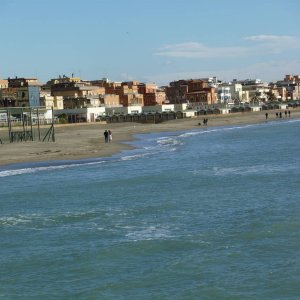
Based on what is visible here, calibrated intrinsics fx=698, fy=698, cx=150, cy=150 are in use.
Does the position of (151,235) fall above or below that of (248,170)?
above

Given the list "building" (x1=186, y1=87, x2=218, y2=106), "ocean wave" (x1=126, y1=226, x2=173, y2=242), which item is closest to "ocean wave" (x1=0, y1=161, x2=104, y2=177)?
"ocean wave" (x1=126, y1=226, x2=173, y2=242)

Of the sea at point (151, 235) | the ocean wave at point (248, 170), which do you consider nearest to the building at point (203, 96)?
the ocean wave at point (248, 170)

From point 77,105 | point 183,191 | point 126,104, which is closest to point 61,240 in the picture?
point 183,191

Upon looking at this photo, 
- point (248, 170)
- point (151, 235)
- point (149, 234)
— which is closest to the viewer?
point (151, 235)

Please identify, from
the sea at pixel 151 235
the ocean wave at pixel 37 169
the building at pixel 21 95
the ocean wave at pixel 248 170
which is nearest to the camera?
the sea at pixel 151 235

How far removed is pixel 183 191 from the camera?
27.2m

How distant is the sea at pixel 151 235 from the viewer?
14430 millimetres

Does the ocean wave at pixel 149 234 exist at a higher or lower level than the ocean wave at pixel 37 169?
lower

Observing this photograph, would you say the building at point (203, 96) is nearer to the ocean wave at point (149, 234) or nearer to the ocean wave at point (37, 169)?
the ocean wave at point (37, 169)

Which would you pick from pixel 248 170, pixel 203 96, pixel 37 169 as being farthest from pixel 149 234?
pixel 203 96

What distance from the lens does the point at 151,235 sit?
1877 centimetres

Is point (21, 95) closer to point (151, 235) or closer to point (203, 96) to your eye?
point (203, 96)

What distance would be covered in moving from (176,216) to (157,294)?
25.7ft

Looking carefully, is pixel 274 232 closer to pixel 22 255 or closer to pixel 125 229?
pixel 125 229
